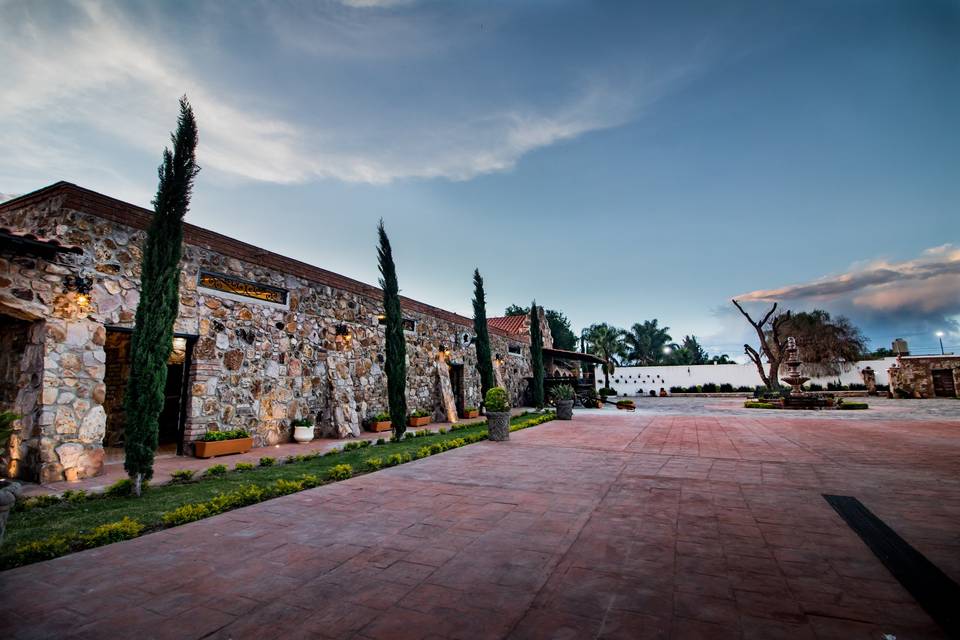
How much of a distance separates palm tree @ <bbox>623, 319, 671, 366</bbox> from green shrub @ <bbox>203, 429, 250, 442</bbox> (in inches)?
1627

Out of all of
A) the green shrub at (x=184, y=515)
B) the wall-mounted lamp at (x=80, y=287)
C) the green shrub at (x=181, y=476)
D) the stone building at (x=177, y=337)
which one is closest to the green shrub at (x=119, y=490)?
the green shrub at (x=181, y=476)

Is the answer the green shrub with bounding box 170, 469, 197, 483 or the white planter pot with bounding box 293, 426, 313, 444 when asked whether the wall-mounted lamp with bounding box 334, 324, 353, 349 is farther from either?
the green shrub with bounding box 170, 469, 197, 483

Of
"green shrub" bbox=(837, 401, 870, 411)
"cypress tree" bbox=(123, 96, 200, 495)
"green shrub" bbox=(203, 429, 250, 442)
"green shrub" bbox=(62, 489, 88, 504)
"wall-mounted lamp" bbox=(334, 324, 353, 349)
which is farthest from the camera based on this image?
"green shrub" bbox=(837, 401, 870, 411)

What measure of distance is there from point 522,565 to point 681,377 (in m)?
35.8

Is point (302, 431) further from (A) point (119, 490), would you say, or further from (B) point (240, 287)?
(A) point (119, 490)

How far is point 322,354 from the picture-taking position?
1042 centimetres

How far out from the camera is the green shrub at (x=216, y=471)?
5973 millimetres

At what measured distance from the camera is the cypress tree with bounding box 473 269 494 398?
15.7 meters

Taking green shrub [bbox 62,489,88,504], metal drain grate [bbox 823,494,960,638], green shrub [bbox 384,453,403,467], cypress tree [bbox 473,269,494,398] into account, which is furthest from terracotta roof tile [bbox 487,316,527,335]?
metal drain grate [bbox 823,494,960,638]

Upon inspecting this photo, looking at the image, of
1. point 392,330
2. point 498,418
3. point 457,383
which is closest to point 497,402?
point 498,418

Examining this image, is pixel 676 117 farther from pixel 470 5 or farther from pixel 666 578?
pixel 666 578

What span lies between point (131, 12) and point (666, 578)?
10.1 m

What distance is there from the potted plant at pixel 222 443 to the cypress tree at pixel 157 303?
2342 millimetres

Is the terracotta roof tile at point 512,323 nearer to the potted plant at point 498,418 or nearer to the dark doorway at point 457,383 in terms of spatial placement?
the dark doorway at point 457,383
